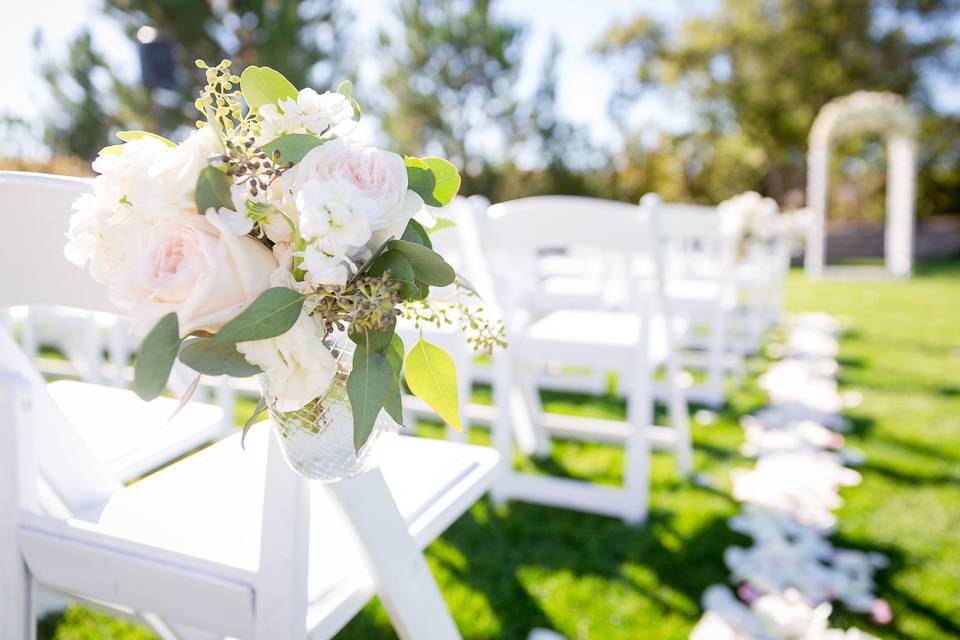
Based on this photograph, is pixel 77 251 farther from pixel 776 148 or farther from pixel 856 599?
pixel 776 148

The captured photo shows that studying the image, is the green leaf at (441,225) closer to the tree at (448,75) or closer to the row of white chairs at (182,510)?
the row of white chairs at (182,510)

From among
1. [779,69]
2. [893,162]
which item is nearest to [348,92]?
[893,162]

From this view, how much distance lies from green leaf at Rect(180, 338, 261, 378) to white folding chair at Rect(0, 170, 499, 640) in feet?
Result: 0.46

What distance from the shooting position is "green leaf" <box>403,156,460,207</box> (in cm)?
70

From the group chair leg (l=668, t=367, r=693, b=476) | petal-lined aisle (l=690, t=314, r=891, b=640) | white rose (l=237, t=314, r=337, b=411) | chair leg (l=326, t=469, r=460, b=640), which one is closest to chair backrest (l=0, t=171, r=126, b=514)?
white rose (l=237, t=314, r=337, b=411)

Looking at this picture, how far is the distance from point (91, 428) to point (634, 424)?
139cm

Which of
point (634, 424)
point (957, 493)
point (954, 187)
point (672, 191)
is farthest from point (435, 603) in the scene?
point (954, 187)

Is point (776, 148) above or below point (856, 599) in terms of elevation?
above

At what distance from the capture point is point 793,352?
14.4ft

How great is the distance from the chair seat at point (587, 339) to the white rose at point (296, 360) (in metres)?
1.49

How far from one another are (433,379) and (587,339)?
4.66 ft

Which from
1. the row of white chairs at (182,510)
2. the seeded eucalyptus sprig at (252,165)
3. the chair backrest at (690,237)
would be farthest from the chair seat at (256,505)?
the chair backrest at (690,237)

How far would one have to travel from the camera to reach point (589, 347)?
2.03 meters

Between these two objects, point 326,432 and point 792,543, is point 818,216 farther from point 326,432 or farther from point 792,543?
point 326,432
